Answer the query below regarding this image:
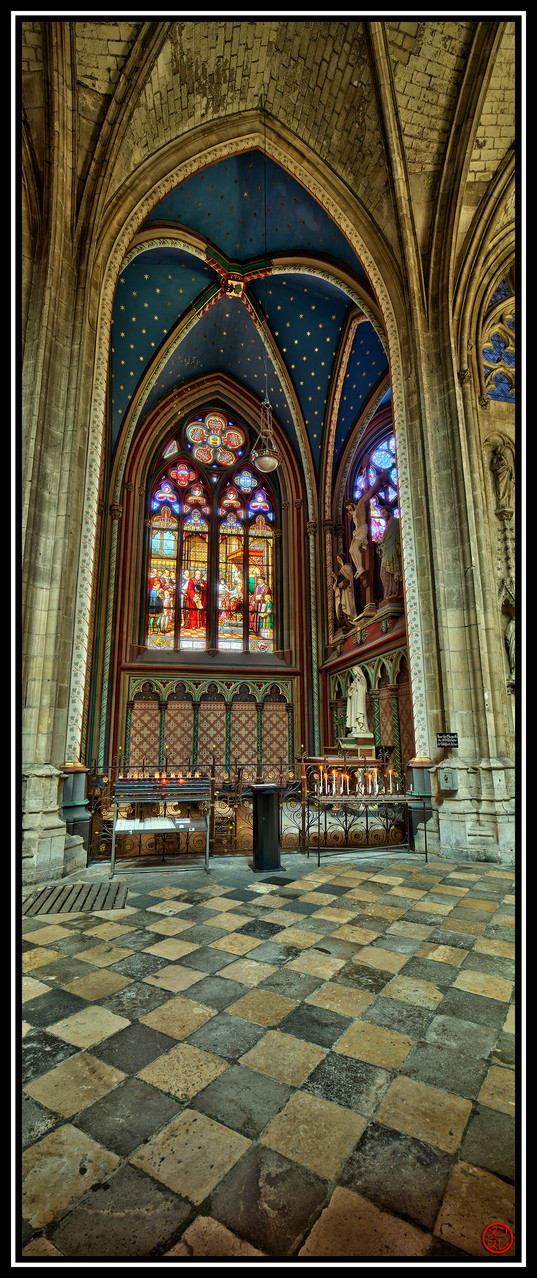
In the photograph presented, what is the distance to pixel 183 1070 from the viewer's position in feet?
7.19

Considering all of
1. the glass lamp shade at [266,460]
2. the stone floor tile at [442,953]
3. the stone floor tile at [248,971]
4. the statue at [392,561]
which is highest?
the glass lamp shade at [266,460]

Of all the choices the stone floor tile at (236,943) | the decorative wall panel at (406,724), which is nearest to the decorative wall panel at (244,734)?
the decorative wall panel at (406,724)

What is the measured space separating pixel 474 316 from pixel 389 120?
3086 mm

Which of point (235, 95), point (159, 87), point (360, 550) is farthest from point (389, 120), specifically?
point (360, 550)

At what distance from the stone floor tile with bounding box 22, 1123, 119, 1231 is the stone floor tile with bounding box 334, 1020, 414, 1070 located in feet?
3.48

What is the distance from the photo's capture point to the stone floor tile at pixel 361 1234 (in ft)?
4.55

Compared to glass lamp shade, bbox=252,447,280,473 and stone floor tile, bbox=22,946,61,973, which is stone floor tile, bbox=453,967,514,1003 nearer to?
stone floor tile, bbox=22,946,61,973

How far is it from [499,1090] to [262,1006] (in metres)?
1.13

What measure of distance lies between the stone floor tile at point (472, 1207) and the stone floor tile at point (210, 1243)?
0.52 m

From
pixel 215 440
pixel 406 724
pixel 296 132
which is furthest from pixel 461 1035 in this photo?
pixel 215 440

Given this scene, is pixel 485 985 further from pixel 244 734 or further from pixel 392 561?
pixel 244 734

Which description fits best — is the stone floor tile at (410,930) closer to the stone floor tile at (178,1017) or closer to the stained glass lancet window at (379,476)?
the stone floor tile at (178,1017)
